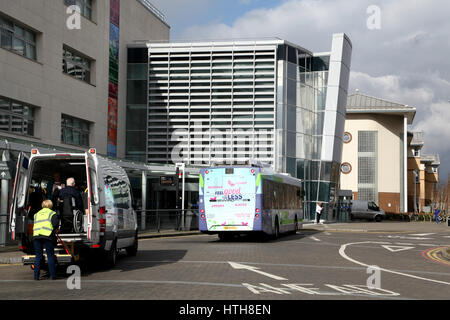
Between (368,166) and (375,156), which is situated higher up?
(375,156)

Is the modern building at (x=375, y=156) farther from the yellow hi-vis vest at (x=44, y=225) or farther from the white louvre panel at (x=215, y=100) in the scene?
the yellow hi-vis vest at (x=44, y=225)

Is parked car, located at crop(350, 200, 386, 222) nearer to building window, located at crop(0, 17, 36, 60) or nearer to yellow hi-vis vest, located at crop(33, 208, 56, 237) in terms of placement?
building window, located at crop(0, 17, 36, 60)

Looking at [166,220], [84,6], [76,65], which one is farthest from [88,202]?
[84,6]

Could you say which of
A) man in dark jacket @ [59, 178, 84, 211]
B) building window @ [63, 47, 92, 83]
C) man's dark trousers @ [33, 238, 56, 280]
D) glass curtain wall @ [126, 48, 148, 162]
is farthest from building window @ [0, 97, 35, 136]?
man's dark trousers @ [33, 238, 56, 280]

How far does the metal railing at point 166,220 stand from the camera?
28.1 m

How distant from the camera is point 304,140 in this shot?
1843 inches

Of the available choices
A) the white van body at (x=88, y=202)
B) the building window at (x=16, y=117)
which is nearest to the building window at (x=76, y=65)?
the building window at (x=16, y=117)

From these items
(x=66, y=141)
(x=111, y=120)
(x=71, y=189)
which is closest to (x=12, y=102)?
(x=66, y=141)

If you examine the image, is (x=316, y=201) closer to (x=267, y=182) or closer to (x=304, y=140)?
(x=304, y=140)

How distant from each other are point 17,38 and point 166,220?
1075 centimetres

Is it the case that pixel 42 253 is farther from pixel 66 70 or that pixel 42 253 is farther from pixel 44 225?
pixel 66 70

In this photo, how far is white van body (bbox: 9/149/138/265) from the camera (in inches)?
519

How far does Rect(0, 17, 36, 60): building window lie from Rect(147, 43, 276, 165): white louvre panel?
13.3 m

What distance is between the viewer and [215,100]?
4312 centimetres
